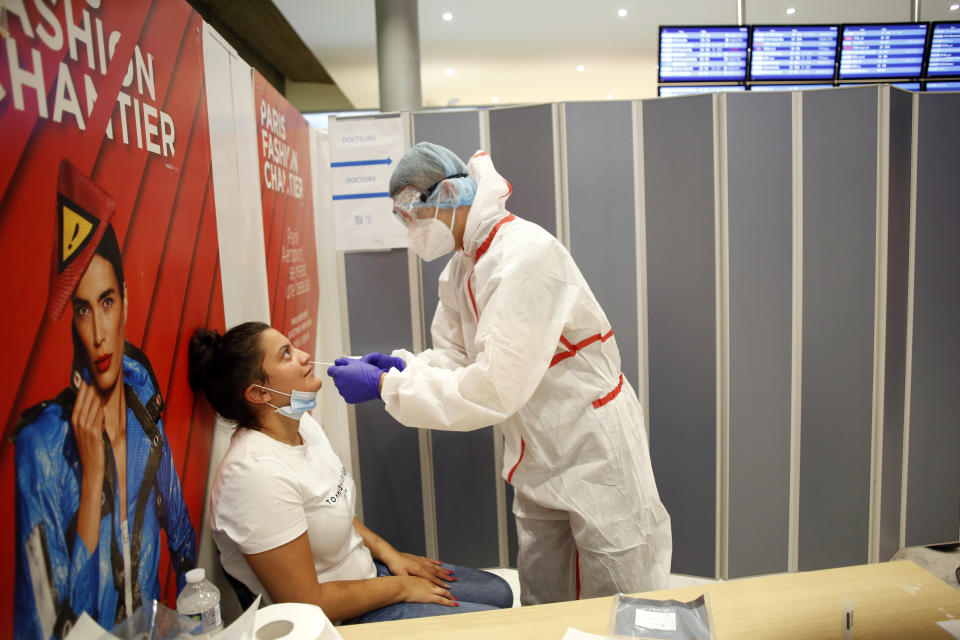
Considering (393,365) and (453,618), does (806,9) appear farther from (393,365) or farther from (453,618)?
(453,618)

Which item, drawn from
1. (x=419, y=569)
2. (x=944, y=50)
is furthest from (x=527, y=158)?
(x=944, y=50)

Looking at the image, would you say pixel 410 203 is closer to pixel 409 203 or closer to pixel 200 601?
pixel 409 203

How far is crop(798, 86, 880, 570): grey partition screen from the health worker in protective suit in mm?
1309

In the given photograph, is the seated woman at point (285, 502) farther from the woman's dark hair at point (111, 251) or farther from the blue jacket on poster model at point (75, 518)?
the woman's dark hair at point (111, 251)

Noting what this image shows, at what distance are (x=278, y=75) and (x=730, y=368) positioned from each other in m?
7.11

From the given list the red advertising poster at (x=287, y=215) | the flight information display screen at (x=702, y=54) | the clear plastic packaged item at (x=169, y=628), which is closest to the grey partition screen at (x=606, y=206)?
the red advertising poster at (x=287, y=215)

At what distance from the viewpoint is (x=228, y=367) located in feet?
4.50

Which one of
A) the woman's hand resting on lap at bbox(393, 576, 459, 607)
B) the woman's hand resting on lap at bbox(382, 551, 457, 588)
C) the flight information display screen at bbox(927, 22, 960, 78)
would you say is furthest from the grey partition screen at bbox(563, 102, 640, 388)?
the flight information display screen at bbox(927, 22, 960, 78)

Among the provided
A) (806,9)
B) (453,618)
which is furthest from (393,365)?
(806,9)

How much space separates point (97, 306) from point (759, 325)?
101 inches

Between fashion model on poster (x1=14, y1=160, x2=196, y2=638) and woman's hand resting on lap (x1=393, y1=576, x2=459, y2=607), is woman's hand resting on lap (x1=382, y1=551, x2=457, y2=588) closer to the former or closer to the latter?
woman's hand resting on lap (x1=393, y1=576, x2=459, y2=607)

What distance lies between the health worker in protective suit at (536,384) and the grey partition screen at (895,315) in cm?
161

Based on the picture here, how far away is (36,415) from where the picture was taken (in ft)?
2.53

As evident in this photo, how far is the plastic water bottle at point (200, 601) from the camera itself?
3.49 ft
